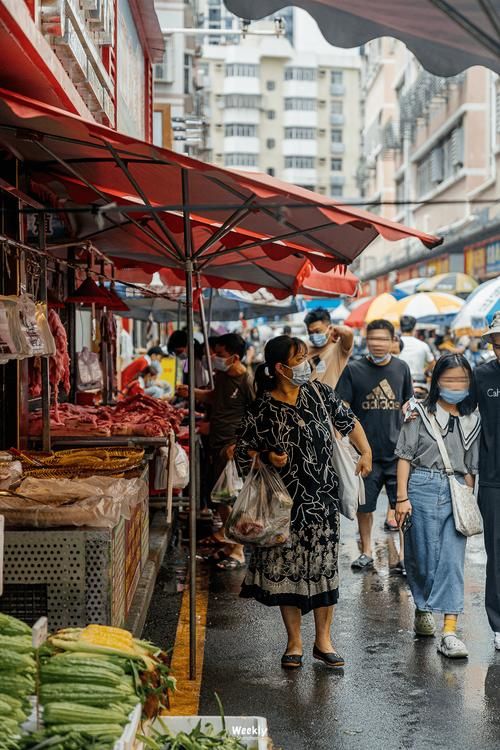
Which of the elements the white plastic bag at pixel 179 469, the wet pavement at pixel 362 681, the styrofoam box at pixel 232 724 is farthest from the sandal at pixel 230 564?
the styrofoam box at pixel 232 724

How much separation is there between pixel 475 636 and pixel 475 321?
9.20 meters

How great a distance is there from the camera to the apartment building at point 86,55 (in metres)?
6.02

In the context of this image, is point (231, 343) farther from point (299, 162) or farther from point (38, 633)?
point (299, 162)

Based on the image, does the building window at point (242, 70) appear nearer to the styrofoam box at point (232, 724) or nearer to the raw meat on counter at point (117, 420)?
the raw meat on counter at point (117, 420)

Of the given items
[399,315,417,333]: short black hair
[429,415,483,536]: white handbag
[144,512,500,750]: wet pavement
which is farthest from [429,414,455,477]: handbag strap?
[399,315,417,333]: short black hair

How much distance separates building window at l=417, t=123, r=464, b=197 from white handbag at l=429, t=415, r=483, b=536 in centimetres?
3886

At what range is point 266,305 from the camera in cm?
1981

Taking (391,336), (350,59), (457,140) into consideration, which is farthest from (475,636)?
(350,59)

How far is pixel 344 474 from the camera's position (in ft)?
21.1

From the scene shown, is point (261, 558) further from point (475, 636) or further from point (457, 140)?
point (457, 140)

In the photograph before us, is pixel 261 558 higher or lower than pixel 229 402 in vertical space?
lower

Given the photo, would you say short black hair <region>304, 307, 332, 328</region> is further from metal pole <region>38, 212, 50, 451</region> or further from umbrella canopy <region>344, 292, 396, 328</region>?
umbrella canopy <region>344, 292, 396, 328</region>

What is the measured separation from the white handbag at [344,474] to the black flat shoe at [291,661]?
890 mm

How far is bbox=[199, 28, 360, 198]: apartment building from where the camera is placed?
417 ft
